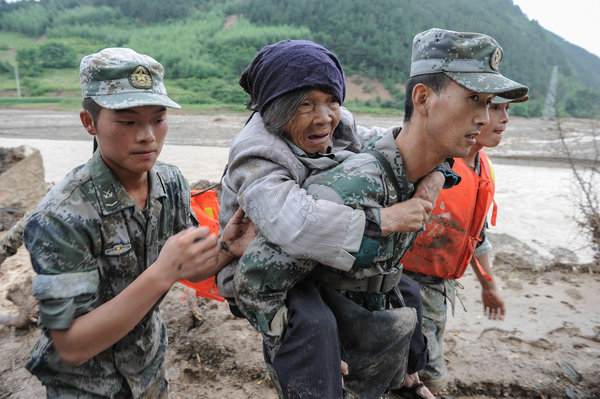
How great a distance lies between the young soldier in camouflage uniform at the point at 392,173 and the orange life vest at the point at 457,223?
39.6 inches

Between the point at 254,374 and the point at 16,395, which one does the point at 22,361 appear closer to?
the point at 16,395

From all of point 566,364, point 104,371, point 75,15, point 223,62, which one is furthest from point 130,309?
point 75,15

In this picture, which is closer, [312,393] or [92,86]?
[312,393]

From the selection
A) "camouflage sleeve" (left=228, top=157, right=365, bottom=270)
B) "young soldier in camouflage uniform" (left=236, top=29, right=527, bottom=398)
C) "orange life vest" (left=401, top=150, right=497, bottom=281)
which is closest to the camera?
"camouflage sleeve" (left=228, top=157, right=365, bottom=270)

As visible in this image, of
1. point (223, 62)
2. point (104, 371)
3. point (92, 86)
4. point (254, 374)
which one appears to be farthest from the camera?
point (223, 62)

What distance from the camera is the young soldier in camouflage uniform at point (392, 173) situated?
155 cm

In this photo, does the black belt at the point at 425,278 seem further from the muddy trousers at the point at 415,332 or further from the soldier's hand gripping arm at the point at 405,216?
the soldier's hand gripping arm at the point at 405,216

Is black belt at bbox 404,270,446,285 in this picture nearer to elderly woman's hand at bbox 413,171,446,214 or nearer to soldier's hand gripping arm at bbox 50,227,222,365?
elderly woman's hand at bbox 413,171,446,214

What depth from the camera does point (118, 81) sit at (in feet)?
5.61

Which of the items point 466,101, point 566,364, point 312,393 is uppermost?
point 466,101

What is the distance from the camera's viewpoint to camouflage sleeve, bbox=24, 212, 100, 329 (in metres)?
1.52

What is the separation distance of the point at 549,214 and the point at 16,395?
7.89m

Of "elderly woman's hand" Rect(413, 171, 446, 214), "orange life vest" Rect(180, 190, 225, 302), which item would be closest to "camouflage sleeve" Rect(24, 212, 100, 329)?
"orange life vest" Rect(180, 190, 225, 302)

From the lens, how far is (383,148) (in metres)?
1.81
